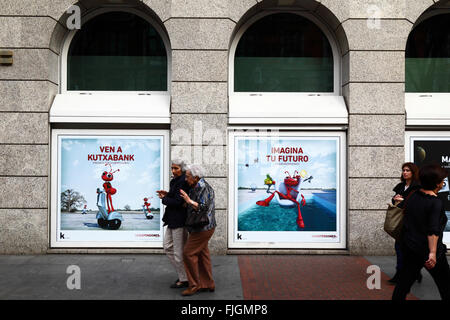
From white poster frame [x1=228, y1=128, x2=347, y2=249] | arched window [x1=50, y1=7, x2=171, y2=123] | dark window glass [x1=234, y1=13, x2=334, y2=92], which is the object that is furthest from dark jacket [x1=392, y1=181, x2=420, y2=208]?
arched window [x1=50, y1=7, x2=171, y2=123]

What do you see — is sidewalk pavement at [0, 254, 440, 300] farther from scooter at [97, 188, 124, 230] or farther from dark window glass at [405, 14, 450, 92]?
dark window glass at [405, 14, 450, 92]

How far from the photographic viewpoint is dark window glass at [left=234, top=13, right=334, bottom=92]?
847 centimetres

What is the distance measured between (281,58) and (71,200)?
16.8 feet

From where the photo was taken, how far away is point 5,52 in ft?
25.6

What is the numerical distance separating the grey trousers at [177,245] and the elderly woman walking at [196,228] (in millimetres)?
192

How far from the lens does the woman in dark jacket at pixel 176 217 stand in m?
5.57

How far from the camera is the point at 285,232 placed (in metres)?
8.04

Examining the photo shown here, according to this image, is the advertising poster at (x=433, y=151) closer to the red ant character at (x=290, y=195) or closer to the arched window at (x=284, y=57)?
the arched window at (x=284, y=57)

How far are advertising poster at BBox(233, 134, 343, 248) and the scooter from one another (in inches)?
91.7

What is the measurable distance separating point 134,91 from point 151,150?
134 centimetres

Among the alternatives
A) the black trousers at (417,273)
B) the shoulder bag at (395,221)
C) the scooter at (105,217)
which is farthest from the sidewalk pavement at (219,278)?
the black trousers at (417,273)

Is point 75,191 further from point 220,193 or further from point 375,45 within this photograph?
point 375,45

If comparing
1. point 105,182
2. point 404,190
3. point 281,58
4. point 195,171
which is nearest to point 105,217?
point 105,182

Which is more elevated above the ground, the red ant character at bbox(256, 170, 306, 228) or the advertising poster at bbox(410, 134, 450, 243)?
the advertising poster at bbox(410, 134, 450, 243)
